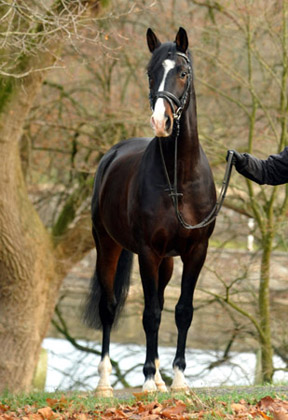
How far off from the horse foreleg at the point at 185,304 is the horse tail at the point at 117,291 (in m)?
1.36

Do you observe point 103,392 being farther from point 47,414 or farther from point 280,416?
point 280,416

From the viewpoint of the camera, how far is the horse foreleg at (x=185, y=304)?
208 inches

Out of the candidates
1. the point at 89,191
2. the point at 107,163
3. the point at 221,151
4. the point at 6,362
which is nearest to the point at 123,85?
the point at 89,191

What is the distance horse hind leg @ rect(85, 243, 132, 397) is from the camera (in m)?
6.46

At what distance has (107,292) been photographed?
259 inches

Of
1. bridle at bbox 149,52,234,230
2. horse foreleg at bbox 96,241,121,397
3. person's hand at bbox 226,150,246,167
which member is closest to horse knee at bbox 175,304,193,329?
bridle at bbox 149,52,234,230

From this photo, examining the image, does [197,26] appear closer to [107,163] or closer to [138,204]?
[107,163]

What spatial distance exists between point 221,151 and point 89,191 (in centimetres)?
262

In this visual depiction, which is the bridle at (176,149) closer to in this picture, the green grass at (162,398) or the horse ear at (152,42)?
the horse ear at (152,42)

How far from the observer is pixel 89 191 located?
1249 cm

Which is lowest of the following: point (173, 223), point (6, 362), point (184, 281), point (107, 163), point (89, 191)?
point (6, 362)

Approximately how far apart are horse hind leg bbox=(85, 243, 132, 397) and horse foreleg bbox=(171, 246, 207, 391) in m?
1.06

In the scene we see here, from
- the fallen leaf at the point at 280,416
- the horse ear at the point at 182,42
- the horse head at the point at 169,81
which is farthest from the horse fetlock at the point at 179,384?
the horse ear at the point at 182,42

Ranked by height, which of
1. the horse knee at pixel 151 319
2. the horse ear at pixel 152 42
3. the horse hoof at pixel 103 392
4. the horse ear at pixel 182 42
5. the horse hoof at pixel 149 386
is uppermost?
the horse ear at pixel 152 42
